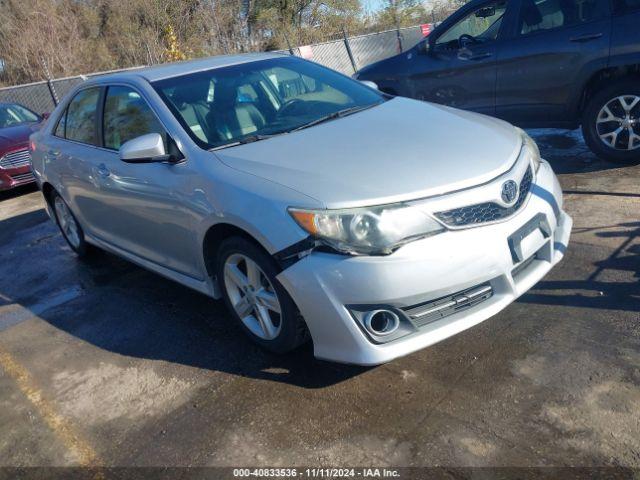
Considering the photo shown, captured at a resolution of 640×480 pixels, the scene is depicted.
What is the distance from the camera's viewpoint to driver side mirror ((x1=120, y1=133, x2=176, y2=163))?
357 cm

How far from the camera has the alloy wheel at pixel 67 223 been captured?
571 cm

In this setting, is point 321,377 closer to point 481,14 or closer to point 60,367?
point 60,367

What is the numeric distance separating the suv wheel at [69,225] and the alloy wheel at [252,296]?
2.62m

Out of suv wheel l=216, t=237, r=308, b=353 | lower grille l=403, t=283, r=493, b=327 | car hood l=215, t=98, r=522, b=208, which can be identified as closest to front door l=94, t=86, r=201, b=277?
suv wheel l=216, t=237, r=308, b=353

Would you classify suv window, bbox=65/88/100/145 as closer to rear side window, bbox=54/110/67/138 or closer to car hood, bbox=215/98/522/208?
rear side window, bbox=54/110/67/138

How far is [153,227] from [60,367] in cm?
107

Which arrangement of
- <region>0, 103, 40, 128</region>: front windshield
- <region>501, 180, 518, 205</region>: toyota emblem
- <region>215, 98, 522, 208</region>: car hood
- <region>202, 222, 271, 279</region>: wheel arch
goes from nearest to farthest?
<region>215, 98, 522, 208</region>: car hood < <region>501, 180, 518, 205</region>: toyota emblem < <region>202, 222, 271, 279</region>: wheel arch < <region>0, 103, 40, 128</region>: front windshield

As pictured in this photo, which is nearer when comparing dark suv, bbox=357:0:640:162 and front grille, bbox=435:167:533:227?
front grille, bbox=435:167:533:227

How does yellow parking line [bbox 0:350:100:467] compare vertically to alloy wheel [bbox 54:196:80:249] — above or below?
below

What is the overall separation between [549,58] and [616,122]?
0.91 m

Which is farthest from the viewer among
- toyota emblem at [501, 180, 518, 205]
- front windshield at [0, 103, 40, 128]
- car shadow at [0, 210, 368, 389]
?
front windshield at [0, 103, 40, 128]

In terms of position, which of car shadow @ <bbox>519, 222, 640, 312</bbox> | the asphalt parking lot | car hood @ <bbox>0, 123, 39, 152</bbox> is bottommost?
car shadow @ <bbox>519, 222, 640, 312</bbox>

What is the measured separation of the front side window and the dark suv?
0.01 meters

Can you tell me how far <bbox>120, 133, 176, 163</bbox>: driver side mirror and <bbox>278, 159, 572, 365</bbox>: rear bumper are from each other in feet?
3.95
